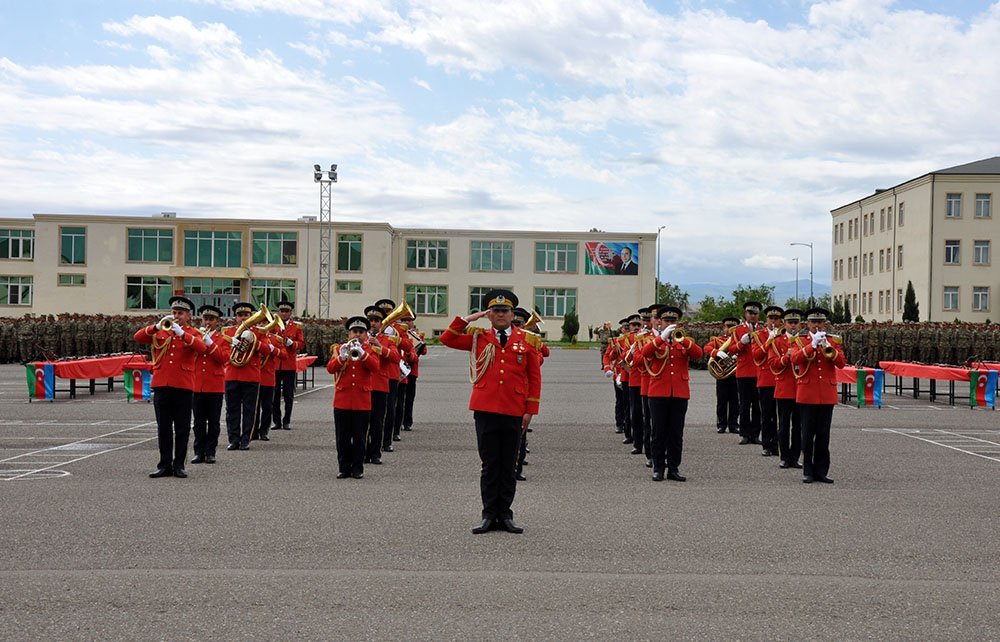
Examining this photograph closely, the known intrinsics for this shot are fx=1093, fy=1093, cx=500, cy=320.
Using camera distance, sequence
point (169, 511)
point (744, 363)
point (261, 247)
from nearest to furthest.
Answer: point (169, 511) < point (744, 363) < point (261, 247)

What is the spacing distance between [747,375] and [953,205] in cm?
5936

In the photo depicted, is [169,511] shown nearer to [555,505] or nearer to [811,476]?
[555,505]

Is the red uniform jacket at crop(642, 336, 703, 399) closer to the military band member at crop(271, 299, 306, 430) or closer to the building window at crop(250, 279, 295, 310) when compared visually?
the military band member at crop(271, 299, 306, 430)

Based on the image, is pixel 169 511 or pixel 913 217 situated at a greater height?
pixel 913 217

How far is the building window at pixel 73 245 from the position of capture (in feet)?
250

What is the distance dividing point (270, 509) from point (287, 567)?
2.40 m

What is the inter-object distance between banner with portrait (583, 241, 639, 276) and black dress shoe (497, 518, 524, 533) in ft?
240

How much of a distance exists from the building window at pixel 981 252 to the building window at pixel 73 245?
196 ft

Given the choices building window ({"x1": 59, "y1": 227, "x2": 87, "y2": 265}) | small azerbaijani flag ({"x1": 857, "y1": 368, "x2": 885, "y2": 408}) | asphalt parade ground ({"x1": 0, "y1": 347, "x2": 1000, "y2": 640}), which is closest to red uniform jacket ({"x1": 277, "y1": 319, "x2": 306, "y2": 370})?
asphalt parade ground ({"x1": 0, "y1": 347, "x2": 1000, "y2": 640})

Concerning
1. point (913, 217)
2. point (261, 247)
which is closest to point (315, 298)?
point (261, 247)

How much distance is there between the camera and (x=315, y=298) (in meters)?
78.8

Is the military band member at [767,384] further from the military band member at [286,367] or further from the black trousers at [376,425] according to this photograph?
the military band member at [286,367]

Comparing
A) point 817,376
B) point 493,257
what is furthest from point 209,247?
point 817,376

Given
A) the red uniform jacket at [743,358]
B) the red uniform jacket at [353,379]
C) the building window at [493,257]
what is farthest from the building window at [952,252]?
the red uniform jacket at [353,379]
